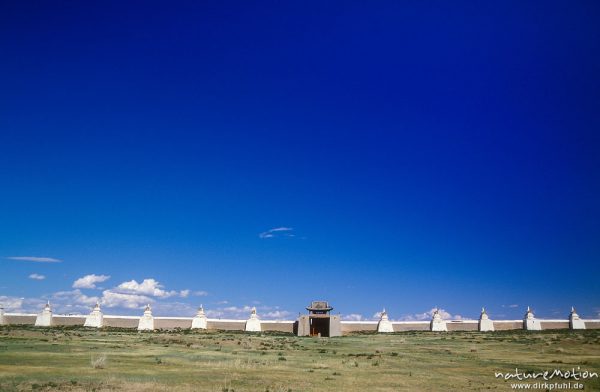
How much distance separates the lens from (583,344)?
127ft

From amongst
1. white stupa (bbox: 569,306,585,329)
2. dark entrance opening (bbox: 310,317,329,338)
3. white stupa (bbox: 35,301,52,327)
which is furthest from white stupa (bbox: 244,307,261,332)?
white stupa (bbox: 569,306,585,329)

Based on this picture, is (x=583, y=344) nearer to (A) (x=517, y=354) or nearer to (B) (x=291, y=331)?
(A) (x=517, y=354)

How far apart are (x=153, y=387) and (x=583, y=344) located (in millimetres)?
36790

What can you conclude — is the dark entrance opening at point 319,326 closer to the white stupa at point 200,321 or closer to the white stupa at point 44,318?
the white stupa at point 200,321

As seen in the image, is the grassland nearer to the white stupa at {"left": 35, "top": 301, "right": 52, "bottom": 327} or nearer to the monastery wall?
the monastery wall

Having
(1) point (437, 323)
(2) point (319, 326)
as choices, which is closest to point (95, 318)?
(2) point (319, 326)

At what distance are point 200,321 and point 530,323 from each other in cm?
4785

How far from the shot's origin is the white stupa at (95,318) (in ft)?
221

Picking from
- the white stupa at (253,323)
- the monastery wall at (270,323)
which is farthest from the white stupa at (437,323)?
the white stupa at (253,323)

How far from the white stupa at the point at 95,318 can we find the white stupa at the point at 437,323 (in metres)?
48.9

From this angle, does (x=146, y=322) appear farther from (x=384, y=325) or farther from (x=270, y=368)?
(x=270, y=368)

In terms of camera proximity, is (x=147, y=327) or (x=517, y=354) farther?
(x=147, y=327)

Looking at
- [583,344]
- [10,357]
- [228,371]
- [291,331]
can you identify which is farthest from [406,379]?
[291,331]

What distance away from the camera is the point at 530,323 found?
65312mm
